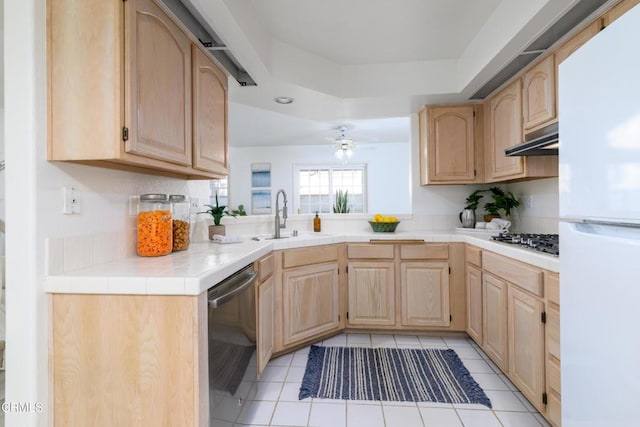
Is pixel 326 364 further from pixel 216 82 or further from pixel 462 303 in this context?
pixel 216 82

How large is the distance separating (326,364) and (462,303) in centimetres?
121

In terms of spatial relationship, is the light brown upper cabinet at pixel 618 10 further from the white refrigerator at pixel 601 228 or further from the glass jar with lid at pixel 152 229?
the glass jar with lid at pixel 152 229

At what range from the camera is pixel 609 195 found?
0.82 meters

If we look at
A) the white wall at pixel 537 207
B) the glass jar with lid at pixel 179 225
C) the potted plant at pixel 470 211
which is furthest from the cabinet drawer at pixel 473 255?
the glass jar with lid at pixel 179 225

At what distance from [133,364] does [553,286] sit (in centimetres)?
174

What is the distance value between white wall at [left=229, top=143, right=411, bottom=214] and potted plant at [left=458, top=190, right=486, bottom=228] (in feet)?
11.1

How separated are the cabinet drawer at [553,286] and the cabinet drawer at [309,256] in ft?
4.74

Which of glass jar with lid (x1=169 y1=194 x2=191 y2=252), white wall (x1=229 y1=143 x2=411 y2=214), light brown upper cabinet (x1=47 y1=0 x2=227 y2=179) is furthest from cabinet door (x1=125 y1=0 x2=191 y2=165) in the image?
white wall (x1=229 y1=143 x2=411 y2=214)

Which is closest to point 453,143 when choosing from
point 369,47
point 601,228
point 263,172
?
point 369,47

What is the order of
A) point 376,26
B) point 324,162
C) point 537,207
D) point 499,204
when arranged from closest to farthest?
point 376,26 → point 537,207 → point 499,204 → point 324,162

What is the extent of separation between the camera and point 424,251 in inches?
103

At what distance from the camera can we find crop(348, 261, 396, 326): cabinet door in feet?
8.68

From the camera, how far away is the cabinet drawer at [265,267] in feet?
6.20

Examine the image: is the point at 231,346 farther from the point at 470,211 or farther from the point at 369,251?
the point at 470,211
